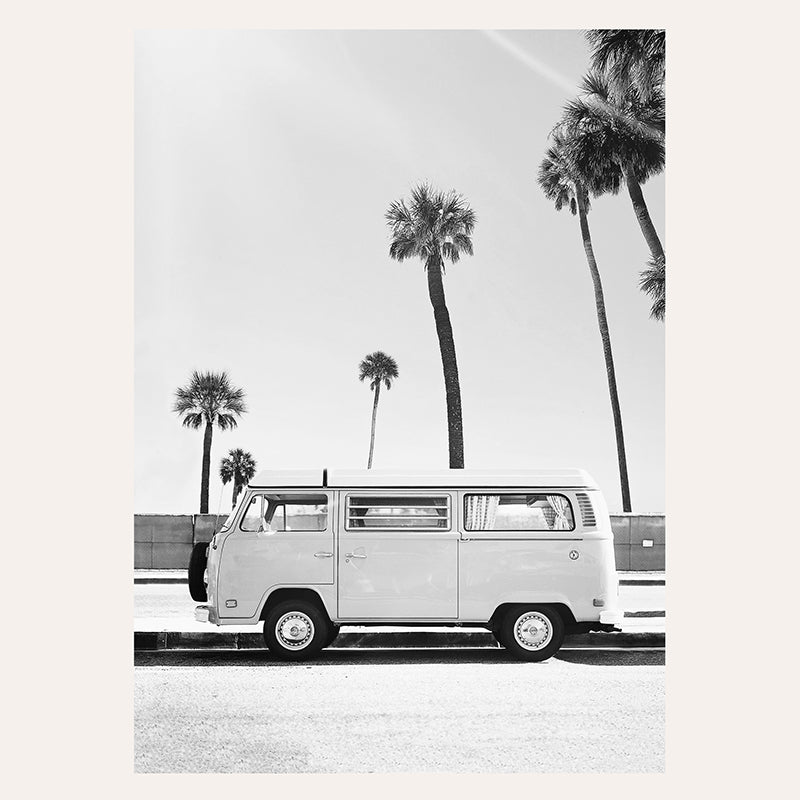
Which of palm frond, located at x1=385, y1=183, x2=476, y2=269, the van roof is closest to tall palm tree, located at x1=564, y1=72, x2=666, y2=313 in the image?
palm frond, located at x1=385, y1=183, x2=476, y2=269

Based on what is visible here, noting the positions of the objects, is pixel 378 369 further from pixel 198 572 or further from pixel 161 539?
pixel 161 539

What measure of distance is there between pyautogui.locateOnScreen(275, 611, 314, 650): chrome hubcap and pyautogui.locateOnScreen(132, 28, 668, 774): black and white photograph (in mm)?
17

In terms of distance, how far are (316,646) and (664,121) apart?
4.60 m

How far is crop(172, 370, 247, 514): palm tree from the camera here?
21.0 feet

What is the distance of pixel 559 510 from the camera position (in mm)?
6836

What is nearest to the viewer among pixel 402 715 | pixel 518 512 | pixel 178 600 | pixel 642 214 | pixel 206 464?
pixel 402 715

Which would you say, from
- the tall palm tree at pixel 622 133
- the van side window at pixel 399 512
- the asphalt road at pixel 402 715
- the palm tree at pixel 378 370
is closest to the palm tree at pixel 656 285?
the tall palm tree at pixel 622 133

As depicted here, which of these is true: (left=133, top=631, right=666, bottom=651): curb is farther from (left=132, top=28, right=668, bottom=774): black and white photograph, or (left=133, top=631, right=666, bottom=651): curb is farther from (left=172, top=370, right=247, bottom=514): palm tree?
(left=172, top=370, right=247, bottom=514): palm tree

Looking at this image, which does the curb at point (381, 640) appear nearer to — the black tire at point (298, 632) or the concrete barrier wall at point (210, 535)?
the black tire at point (298, 632)

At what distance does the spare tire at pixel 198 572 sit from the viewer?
6836mm

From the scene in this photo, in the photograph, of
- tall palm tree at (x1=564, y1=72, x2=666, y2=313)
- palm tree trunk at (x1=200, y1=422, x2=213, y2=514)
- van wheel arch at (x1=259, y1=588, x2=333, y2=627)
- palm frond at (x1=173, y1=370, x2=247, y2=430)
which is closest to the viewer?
palm tree trunk at (x1=200, y1=422, x2=213, y2=514)

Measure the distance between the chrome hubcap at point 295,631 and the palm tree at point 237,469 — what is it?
0.91 metres

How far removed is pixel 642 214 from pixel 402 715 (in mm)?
3932

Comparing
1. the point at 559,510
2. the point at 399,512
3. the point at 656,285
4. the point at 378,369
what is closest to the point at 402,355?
the point at 378,369
